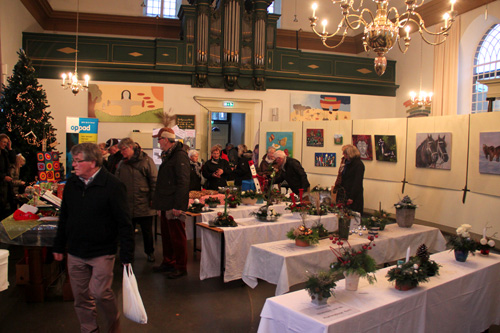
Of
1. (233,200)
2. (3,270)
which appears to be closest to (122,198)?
(3,270)

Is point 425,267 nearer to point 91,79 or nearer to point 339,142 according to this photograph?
point 339,142

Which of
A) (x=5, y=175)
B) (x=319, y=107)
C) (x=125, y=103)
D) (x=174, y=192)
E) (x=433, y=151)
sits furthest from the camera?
(x=319, y=107)

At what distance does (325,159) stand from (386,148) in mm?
1784

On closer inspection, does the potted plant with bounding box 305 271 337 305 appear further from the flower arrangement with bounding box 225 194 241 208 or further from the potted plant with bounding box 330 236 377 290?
the flower arrangement with bounding box 225 194 241 208

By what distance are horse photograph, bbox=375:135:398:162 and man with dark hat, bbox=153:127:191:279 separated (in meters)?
5.39

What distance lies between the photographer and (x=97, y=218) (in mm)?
3047

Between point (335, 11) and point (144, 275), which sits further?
point (335, 11)

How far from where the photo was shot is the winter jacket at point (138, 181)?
5.64 m

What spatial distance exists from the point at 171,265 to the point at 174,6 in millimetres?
10813

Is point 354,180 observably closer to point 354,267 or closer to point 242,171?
point 242,171

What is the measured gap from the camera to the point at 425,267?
11.1ft

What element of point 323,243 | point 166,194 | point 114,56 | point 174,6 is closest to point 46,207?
point 166,194

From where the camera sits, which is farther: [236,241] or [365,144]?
[365,144]

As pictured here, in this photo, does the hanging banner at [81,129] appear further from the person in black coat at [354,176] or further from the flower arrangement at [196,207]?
the person in black coat at [354,176]
